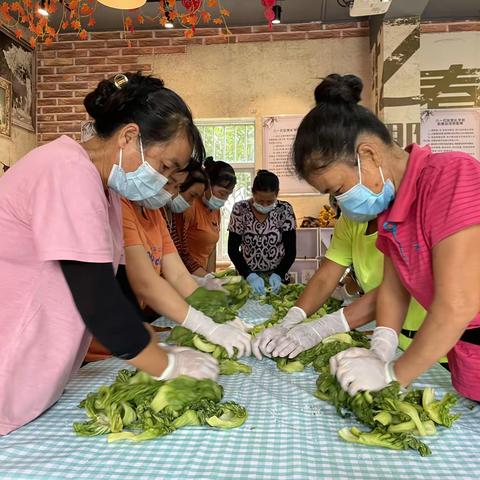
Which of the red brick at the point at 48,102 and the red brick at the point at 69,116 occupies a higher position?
the red brick at the point at 48,102

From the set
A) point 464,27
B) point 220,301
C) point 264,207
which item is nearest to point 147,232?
point 220,301

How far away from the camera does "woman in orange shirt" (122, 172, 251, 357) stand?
211cm

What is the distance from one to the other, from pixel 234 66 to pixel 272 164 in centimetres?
148

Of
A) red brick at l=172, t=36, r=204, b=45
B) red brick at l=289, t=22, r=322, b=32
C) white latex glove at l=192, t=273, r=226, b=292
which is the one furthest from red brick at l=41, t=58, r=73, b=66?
white latex glove at l=192, t=273, r=226, b=292

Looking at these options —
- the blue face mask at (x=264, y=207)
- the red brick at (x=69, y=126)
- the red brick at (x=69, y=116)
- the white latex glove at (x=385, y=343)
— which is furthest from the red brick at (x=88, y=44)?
the white latex glove at (x=385, y=343)

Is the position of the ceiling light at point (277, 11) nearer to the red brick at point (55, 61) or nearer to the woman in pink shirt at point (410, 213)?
the red brick at point (55, 61)

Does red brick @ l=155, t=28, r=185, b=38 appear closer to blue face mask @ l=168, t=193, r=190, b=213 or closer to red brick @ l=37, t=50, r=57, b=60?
red brick @ l=37, t=50, r=57, b=60

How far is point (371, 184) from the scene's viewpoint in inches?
63.9

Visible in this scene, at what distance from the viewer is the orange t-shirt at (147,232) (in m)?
2.38

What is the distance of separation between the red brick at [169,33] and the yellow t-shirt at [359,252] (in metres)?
5.01

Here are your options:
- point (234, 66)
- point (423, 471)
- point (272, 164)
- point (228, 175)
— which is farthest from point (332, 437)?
point (234, 66)

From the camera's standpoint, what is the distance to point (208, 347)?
2.04 metres

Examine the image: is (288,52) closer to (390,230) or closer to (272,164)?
(272,164)

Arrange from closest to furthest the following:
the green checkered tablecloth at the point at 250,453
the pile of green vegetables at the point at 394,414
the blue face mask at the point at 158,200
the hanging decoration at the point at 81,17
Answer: the green checkered tablecloth at the point at 250,453 → the pile of green vegetables at the point at 394,414 → the blue face mask at the point at 158,200 → the hanging decoration at the point at 81,17
